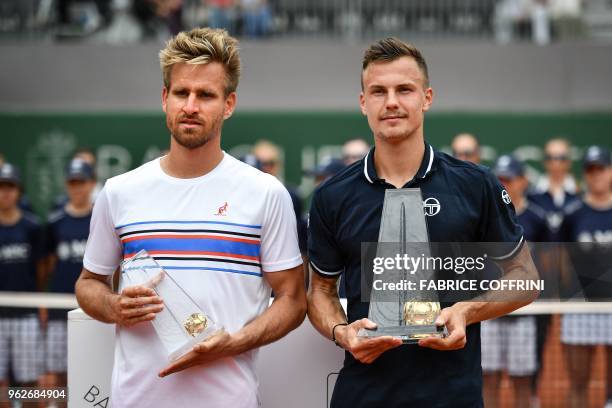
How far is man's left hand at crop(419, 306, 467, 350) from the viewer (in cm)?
329

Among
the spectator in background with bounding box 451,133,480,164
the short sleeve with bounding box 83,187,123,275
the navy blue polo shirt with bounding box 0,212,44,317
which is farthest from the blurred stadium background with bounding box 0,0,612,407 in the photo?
the short sleeve with bounding box 83,187,123,275

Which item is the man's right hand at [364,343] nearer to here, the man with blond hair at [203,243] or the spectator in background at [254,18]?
the man with blond hair at [203,243]

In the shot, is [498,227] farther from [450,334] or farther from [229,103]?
[229,103]

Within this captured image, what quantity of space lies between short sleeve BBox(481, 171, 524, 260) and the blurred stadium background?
1032cm

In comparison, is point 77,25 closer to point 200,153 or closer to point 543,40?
point 543,40

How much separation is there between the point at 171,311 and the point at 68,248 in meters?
5.56

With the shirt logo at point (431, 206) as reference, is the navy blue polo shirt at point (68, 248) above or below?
below

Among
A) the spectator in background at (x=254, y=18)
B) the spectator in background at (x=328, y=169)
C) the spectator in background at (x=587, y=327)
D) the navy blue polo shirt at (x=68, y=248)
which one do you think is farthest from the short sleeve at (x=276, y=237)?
the spectator in background at (x=254, y=18)

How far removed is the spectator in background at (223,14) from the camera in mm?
15398

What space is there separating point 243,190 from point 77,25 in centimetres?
1297

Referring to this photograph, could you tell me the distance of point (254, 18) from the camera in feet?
50.3

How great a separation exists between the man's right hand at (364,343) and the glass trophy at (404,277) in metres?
0.03

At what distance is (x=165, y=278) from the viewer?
3.56m

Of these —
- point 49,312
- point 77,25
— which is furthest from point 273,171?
point 77,25
